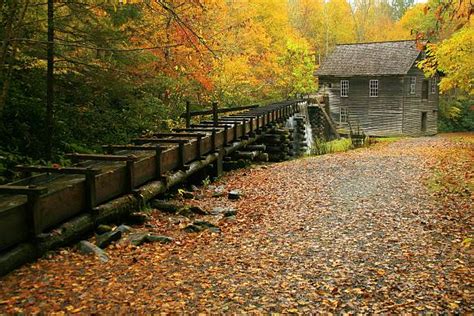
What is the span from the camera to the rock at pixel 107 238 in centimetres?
691

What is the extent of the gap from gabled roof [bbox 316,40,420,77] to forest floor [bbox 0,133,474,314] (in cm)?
3029

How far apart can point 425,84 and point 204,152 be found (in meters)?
35.1

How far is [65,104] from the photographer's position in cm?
1380

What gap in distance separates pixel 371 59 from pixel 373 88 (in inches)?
105

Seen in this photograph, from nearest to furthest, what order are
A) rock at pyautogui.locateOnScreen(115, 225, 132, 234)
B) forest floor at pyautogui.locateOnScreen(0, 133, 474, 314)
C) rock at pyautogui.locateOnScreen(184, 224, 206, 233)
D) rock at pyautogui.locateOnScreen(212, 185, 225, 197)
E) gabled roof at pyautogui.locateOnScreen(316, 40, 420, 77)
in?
forest floor at pyautogui.locateOnScreen(0, 133, 474, 314), rock at pyautogui.locateOnScreen(115, 225, 132, 234), rock at pyautogui.locateOnScreen(184, 224, 206, 233), rock at pyautogui.locateOnScreen(212, 185, 225, 197), gabled roof at pyautogui.locateOnScreen(316, 40, 420, 77)

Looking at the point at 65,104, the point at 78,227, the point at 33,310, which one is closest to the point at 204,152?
the point at 65,104

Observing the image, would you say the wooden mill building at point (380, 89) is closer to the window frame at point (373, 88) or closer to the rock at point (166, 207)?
the window frame at point (373, 88)

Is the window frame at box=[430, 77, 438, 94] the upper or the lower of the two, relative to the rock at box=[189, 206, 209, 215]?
upper

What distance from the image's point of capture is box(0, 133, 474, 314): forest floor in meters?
5.11

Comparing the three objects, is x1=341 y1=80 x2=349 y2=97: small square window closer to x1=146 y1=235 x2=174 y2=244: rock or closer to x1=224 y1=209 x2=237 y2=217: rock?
x1=224 y1=209 x2=237 y2=217: rock

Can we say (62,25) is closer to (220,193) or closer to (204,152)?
(204,152)

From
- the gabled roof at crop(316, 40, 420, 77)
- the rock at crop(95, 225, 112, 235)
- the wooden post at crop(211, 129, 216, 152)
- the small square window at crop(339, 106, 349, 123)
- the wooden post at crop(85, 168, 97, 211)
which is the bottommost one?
the rock at crop(95, 225, 112, 235)

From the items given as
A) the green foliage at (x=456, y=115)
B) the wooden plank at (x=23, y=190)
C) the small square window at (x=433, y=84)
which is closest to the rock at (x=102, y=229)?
the wooden plank at (x=23, y=190)

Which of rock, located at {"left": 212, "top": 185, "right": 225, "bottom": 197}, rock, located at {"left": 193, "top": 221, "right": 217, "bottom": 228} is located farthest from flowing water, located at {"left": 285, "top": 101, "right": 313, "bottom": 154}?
rock, located at {"left": 193, "top": 221, "right": 217, "bottom": 228}
